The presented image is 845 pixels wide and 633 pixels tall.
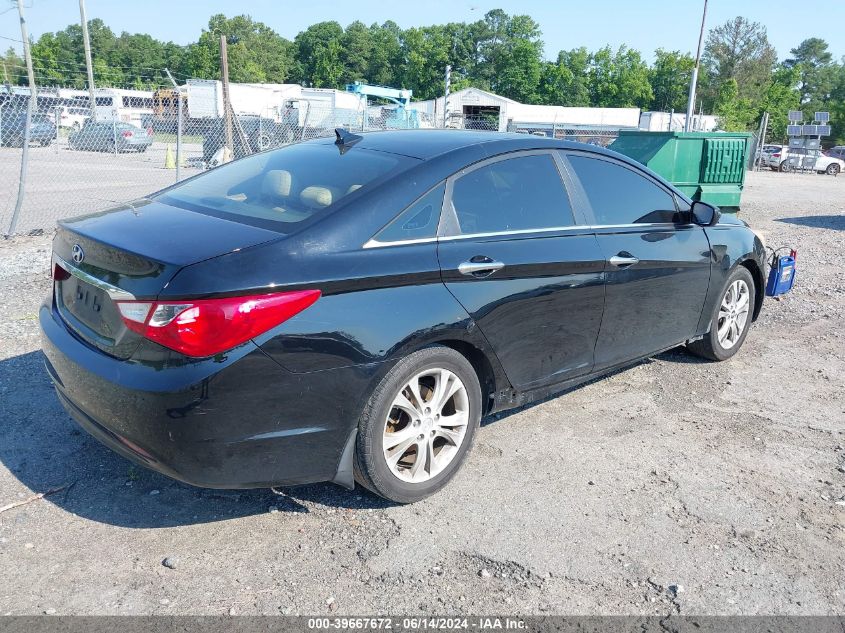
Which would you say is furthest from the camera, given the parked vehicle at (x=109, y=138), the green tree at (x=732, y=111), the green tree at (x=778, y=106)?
the green tree at (x=778, y=106)

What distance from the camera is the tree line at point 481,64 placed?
254 ft

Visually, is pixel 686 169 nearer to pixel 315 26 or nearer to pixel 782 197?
pixel 782 197

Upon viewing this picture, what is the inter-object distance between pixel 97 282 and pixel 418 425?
4.90 ft

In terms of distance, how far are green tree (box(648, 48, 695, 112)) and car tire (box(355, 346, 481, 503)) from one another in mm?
83555

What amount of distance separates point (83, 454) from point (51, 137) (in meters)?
26.7

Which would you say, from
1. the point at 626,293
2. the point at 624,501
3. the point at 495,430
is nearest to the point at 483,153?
the point at 626,293

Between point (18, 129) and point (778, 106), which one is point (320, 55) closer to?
point (778, 106)

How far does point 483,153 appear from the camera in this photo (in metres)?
3.65

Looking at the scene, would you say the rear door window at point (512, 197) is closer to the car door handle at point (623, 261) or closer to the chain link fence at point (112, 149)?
the car door handle at point (623, 261)

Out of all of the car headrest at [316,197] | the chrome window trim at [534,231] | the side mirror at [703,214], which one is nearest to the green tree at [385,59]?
the side mirror at [703,214]

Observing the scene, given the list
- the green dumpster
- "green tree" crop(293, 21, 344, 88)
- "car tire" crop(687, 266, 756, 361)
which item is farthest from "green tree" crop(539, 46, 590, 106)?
"car tire" crop(687, 266, 756, 361)

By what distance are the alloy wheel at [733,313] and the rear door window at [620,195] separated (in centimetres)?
104

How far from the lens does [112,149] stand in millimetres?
26047

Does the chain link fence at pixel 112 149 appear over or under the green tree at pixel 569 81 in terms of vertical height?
under
